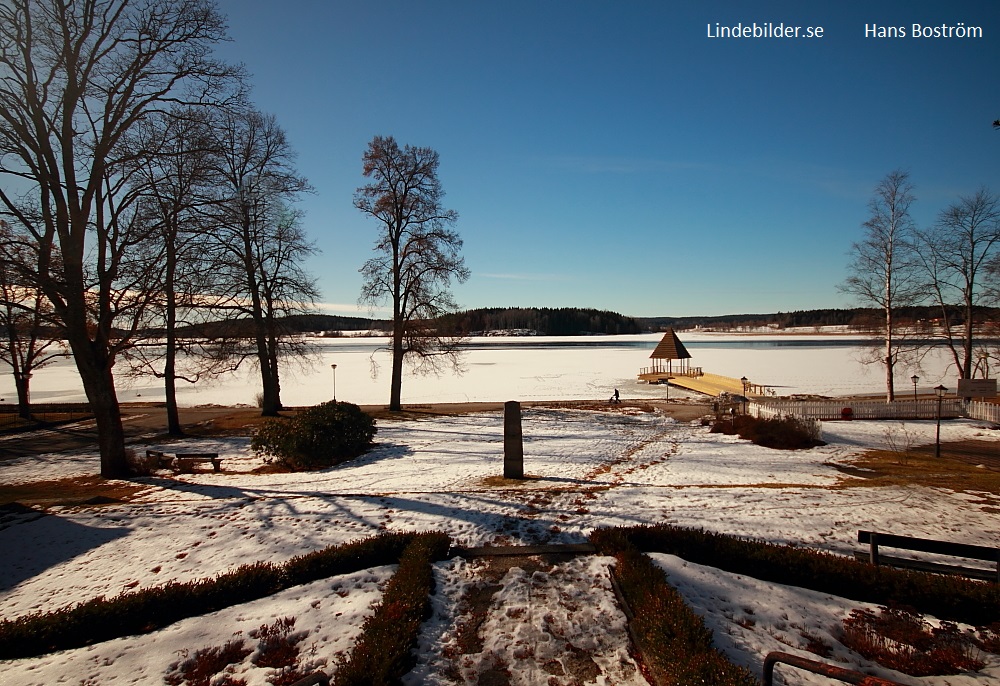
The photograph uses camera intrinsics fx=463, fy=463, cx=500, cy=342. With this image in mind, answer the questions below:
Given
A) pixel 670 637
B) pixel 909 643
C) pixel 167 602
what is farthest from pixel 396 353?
pixel 909 643

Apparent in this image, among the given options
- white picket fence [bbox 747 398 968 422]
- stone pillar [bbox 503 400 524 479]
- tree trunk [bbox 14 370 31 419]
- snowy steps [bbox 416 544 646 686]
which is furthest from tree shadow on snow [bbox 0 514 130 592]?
white picket fence [bbox 747 398 968 422]

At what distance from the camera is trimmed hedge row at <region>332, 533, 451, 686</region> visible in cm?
393

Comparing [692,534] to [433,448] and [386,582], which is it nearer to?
[386,582]

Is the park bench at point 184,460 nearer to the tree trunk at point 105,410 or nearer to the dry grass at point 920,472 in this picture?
the tree trunk at point 105,410

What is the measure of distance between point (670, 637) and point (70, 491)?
41.0ft

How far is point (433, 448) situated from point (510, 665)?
10421mm

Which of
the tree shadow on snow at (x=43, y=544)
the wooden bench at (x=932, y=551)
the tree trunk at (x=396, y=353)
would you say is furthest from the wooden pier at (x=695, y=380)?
the tree shadow on snow at (x=43, y=544)

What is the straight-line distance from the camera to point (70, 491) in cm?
1016

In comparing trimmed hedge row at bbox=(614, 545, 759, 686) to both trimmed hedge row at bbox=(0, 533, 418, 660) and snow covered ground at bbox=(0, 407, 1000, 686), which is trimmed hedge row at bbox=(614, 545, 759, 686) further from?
trimmed hedge row at bbox=(0, 533, 418, 660)

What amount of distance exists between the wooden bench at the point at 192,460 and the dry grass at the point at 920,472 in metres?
15.3

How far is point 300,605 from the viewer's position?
5352 millimetres

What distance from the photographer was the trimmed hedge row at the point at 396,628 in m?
3.93

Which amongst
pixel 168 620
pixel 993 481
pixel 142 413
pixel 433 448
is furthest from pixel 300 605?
pixel 142 413

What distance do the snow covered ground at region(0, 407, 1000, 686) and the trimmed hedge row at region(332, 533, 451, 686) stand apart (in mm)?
205
